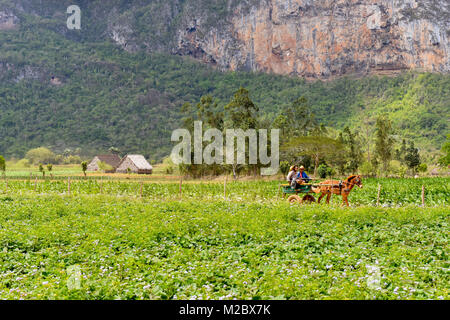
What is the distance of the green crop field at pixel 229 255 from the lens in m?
7.20

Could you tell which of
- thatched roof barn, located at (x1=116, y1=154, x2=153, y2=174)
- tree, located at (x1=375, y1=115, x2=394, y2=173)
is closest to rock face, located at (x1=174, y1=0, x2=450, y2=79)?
tree, located at (x1=375, y1=115, x2=394, y2=173)

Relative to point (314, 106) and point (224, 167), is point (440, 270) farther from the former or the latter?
point (314, 106)

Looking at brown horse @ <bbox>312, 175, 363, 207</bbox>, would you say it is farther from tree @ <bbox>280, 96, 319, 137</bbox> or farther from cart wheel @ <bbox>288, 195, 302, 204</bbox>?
tree @ <bbox>280, 96, 319, 137</bbox>

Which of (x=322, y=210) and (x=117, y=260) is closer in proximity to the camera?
(x=117, y=260)

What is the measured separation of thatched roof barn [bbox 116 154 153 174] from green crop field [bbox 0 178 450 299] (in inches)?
2475

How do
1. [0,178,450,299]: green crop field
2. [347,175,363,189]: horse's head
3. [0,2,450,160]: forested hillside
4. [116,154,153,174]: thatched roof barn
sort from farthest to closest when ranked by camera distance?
[0,2,450,160]: forested hillside < [116,154,153,174]: thatched roof barn < [347,175,363,189]: horse's head < [0,178,450,299]: green crop field

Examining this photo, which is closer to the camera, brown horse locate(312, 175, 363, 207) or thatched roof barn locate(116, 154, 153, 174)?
brown horse locate(312, 175, 363, 207)

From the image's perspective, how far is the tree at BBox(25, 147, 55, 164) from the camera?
104m

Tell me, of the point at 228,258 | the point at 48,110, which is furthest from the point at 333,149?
the point at 48,110

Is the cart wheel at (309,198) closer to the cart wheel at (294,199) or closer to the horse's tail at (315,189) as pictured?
the cart wheel at (294,199)

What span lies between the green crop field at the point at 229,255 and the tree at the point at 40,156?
9370cm

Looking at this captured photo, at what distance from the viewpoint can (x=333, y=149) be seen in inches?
2216

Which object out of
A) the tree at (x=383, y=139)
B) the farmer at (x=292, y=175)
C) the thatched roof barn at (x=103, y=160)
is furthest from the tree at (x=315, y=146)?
the thatched roof barn at (x=103, y=160)

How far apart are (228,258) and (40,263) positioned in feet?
14.5
